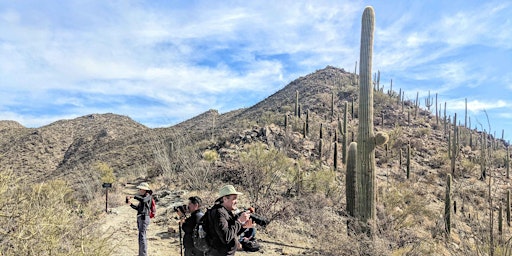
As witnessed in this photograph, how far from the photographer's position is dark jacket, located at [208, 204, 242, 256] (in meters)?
3.92

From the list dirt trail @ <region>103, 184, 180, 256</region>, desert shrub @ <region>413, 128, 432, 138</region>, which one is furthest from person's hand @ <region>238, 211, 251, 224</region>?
desert shrub @ <region>413, 128, 432, 138</region>

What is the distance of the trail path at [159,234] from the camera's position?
814 cm

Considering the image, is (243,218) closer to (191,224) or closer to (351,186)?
(191,224)

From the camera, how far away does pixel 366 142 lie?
8445mm

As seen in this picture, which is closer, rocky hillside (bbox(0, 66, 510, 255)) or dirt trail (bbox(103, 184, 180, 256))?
dirt trail (bbox(103, 184, 180, 256))

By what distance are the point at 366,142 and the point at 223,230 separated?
545 centimetres

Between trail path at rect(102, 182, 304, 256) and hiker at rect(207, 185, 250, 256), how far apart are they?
233 centimetres

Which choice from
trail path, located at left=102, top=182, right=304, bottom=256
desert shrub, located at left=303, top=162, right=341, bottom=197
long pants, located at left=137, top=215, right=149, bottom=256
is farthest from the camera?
desert shrub, located at left=303, top=162, right=341, bottom=197

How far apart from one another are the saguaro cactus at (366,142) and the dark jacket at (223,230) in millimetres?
4427

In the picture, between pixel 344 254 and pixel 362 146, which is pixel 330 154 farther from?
pixel 344 254

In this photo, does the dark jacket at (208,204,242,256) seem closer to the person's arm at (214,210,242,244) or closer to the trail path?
the person's arm at (214,210,242,244)

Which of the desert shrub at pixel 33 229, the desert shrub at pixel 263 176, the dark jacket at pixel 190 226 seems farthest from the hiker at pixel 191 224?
the desert shrub at pixel 263 176

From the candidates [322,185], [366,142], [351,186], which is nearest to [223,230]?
[366,142]

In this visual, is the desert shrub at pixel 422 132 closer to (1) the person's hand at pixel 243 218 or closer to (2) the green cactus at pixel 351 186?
(2) the green cactus at pixel 351 186
